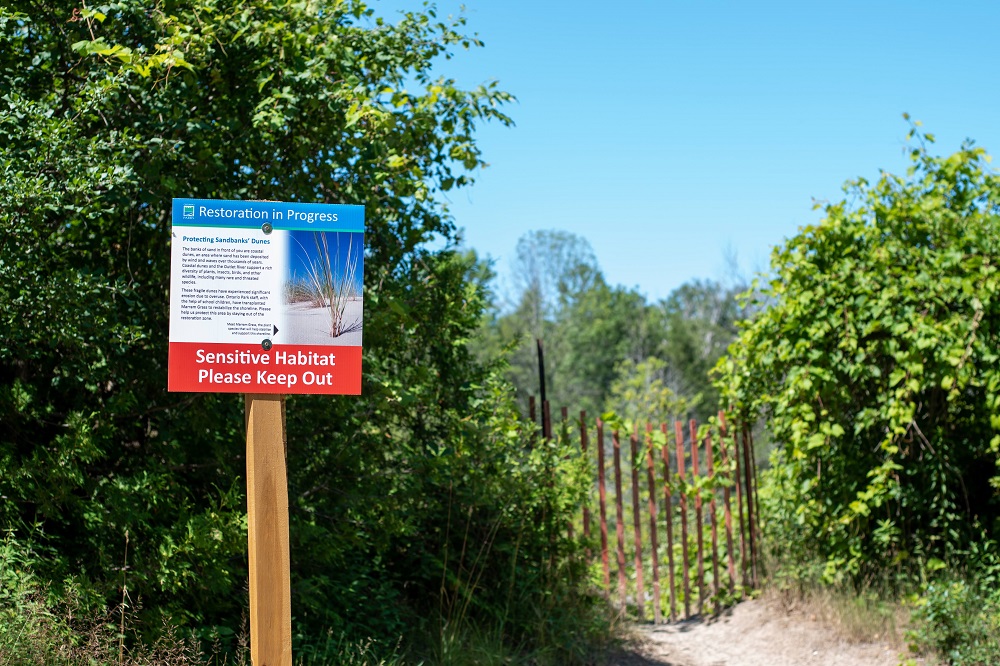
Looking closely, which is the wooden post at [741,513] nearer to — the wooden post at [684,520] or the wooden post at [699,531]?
the wooden post at [699,531]

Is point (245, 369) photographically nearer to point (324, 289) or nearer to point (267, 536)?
point (324, 289)

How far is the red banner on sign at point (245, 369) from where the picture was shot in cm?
319

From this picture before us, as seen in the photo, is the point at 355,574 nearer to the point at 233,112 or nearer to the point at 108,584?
the point at 108,584

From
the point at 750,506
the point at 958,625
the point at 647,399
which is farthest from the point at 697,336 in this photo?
the point at 958,625

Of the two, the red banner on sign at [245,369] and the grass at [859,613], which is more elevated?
the red banner on sign at [245,369]

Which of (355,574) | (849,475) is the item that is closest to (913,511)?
(849,475)

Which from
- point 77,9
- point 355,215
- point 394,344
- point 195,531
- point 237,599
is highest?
point 77,9

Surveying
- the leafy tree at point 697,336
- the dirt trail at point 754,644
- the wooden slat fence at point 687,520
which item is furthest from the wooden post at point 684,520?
the leafy tree at point 697,336

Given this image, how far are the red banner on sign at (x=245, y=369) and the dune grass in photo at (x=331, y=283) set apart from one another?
5.9 inches

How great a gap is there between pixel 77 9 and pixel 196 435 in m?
2.10

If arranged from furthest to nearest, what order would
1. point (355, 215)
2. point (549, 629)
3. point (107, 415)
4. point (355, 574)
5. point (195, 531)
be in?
point (549, 629)
point (355, 574)
point (107, 415)
point (195, 531)
point (355, 215)

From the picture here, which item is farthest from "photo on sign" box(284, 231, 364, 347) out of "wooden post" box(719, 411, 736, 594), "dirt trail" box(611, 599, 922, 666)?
"wooden post" box(719, 411, 736, 594)

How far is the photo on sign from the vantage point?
322 cm

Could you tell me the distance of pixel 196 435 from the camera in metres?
4.47
